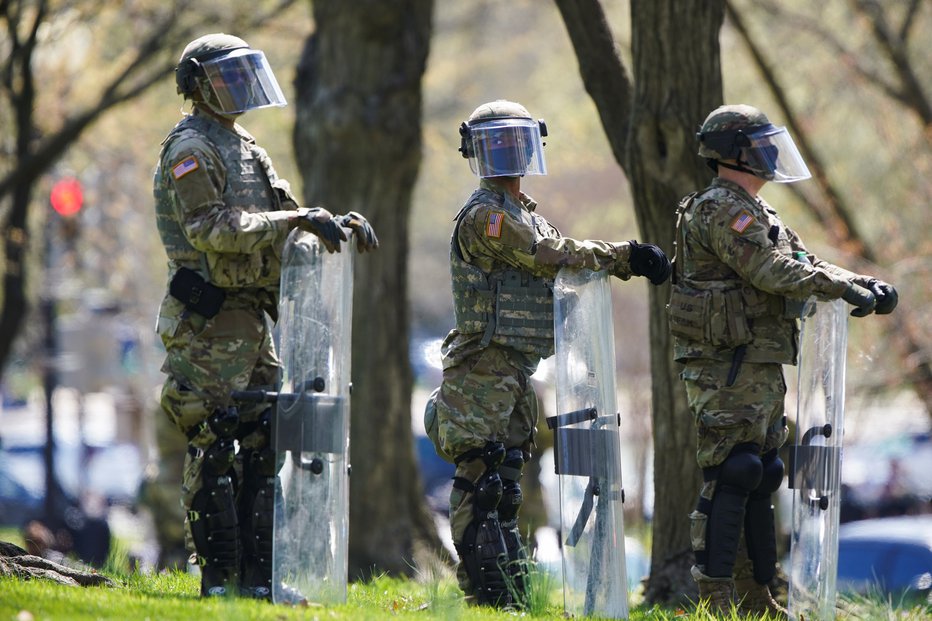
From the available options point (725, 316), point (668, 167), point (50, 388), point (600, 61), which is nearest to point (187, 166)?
point (725, 316)

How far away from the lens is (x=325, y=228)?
557 cm

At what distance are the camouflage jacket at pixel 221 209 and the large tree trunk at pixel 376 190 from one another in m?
5.54

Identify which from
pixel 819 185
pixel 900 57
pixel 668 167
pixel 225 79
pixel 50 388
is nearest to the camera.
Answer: pixel 225 79

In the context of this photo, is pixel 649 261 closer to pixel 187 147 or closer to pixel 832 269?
pixel 832 269

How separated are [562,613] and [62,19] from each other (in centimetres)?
1269

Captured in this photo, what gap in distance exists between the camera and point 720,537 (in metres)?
6.11

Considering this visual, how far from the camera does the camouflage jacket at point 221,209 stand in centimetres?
568

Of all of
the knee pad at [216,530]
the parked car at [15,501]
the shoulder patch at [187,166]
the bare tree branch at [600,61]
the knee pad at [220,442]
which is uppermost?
the bare tree branch at [600,61]

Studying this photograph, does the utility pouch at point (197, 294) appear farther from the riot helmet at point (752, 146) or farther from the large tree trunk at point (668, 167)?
the large tree trunk at point (668, 167)

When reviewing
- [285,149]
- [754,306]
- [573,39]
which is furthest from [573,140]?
[754,306]

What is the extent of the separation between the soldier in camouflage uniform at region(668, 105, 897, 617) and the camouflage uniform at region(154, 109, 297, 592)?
1923mm

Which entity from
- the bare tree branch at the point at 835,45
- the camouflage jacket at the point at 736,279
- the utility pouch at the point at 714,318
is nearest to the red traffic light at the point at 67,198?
the bare tree branch at the point at 835,45

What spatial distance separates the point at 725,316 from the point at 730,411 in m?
0.43

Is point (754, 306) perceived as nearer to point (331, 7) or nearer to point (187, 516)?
point (187, 516)
